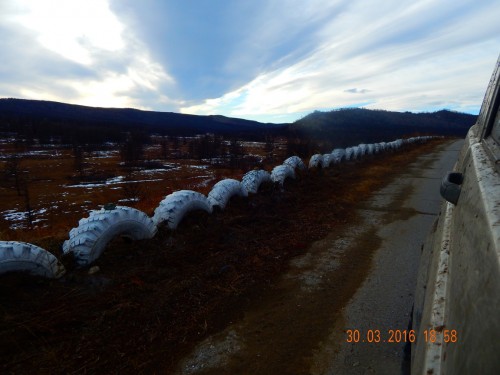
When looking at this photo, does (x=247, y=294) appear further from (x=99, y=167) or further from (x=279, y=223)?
(x=99, y=167)

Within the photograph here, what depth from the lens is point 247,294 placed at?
388cm

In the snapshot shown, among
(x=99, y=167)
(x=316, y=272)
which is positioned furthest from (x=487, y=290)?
(x=99, y=167)

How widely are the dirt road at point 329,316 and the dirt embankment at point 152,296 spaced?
0.13 metres

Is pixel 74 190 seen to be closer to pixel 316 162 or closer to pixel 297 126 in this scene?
pixel 316 162

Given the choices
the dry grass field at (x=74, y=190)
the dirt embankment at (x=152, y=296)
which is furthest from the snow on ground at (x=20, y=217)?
the dirt embankment at (x=152, y=296)

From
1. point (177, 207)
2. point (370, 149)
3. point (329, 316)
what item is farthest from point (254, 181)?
point (370, 149)

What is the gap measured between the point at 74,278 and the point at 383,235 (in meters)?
5.09

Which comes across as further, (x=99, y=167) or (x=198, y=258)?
(x=99, y=167)

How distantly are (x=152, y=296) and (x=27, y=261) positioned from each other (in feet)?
4.83

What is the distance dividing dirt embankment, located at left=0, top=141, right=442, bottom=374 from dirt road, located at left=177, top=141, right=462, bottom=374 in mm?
126

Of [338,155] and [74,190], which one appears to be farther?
[74,190]

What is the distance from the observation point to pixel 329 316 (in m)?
3.39

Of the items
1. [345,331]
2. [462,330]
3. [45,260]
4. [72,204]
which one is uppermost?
[462,330]

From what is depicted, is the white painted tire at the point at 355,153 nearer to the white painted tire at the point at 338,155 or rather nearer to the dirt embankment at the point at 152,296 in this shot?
the white painted tire at the point at 338,155
